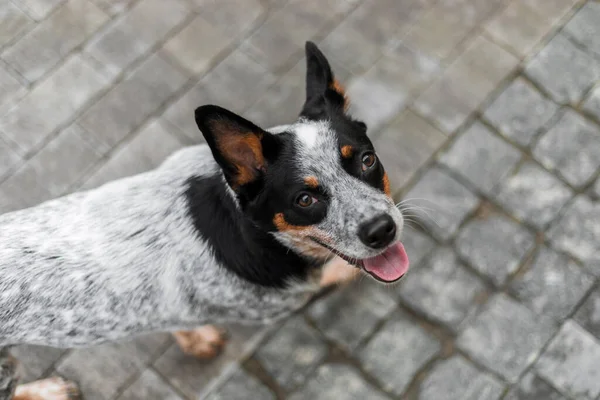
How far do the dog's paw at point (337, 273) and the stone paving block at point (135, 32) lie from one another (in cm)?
268

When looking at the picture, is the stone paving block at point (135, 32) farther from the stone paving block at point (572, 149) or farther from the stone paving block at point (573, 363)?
the stone paving block at point (573, 363)

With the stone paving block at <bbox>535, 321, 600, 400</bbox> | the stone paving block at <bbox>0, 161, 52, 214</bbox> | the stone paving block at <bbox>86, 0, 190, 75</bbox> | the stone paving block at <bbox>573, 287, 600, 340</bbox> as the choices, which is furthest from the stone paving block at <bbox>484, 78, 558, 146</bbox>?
the stone paving block at <bbox>0, 161, 52, 214</bbox>

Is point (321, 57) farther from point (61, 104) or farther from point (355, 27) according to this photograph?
point (61, 104)

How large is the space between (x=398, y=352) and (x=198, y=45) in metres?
3.15

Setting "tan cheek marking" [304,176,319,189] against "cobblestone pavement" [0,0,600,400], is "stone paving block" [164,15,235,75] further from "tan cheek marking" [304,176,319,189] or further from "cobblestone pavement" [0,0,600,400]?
"tan cheek marking" [304,176,319,189]

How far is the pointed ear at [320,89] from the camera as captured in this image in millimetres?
2945

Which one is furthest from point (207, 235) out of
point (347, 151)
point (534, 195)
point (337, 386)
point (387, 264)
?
point (534, 195)

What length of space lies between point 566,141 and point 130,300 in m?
3.53

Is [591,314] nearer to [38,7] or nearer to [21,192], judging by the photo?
[21,192]

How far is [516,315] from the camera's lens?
12.8ft

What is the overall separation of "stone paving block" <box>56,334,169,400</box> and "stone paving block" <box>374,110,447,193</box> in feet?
7.41

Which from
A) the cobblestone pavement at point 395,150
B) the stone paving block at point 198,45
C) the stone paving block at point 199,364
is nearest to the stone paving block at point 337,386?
the cobblestone pavement at point 395,150

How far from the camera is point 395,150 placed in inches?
175

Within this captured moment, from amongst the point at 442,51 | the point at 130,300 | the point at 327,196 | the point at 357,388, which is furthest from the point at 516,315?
the point at 130,300
